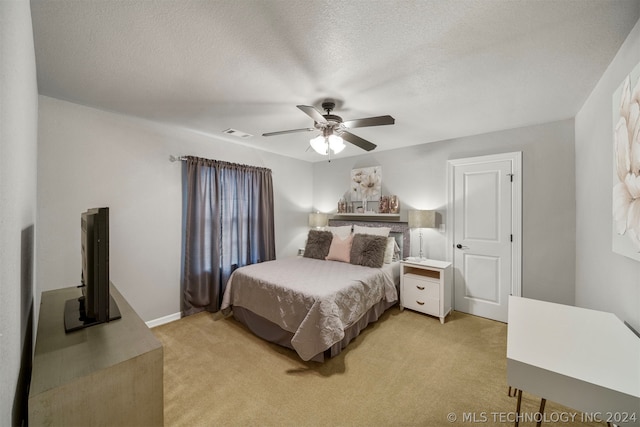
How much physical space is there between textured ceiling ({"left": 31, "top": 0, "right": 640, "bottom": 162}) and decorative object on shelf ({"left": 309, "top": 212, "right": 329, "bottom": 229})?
2398 millimetres

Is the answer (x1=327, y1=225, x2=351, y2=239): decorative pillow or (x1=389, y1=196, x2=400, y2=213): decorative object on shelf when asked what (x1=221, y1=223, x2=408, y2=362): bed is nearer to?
(x1=327, y1=225, x2=351, y2=239): decorative pillow

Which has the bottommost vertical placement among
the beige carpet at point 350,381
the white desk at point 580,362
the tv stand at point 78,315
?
the beige carpet at point 350,381

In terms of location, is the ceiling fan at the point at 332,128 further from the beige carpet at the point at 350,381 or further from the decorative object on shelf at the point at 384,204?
the beige carpet at the point at 350,381

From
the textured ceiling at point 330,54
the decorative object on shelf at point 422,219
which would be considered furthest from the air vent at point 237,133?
the decorative object on shelf at point 422,219

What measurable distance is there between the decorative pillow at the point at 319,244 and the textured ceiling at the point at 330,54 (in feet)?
6.41

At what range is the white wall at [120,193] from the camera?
7.60ft

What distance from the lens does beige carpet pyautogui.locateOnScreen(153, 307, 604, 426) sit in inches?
66.9

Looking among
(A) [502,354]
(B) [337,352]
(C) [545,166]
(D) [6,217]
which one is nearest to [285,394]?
(B) [337,352]

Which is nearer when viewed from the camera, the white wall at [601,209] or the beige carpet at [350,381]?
the white wall at [601,209]

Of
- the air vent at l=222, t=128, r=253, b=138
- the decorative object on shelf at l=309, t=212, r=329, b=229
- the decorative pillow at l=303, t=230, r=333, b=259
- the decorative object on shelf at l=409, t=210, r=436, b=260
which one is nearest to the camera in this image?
the air vent at l=222, t=128, r=253, b=138

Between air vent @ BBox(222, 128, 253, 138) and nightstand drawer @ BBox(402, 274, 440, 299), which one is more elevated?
air vent @ BBox(222, 128, 253, 138)

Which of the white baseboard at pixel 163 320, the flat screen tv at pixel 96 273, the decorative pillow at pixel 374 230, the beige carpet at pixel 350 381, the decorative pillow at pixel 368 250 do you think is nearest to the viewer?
the flat screen tv at pixel 96 273

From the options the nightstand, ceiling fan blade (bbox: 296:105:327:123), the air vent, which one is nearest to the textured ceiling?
ceiling fan blade (bbox: 296:105:327:123)

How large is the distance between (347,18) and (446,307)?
3.30 m
